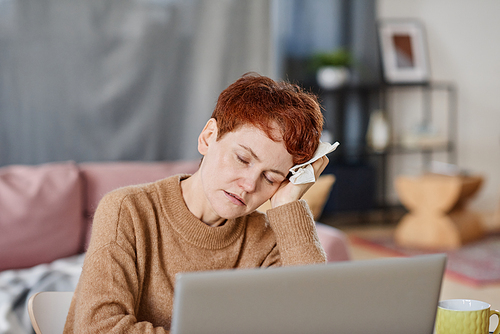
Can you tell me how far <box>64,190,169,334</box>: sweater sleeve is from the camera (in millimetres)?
887

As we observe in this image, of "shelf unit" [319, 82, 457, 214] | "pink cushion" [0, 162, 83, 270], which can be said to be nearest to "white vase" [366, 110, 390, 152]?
"shelf unit" [319, 82, 457, 214]

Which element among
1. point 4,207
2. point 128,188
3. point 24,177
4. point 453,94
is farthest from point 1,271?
point 453,94

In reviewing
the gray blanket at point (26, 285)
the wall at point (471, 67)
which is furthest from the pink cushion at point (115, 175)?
the wall at point (471, 67)

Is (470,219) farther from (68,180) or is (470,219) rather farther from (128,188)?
(128,188)

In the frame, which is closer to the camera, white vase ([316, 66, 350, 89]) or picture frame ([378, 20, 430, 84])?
white vase ([316, 66, 350, 89])

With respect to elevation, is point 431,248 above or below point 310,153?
below

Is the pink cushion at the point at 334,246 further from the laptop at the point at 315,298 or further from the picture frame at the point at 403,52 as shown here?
the picture frame at the point at 403,52

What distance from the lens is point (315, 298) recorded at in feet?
2.06

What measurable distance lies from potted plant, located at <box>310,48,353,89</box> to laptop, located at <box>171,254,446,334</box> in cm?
391

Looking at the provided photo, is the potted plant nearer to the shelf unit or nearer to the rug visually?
the shelf unit

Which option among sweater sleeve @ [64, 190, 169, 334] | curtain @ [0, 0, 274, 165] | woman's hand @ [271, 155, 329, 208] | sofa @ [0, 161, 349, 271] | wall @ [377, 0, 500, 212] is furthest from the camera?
wall @ [377, 0, 500, 212]

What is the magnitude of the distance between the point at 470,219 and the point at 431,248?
50 centimetres

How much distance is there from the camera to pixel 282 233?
1115 millimetres

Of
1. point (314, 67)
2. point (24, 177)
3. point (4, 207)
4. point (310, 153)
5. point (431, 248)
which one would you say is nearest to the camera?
point (310, 153)
